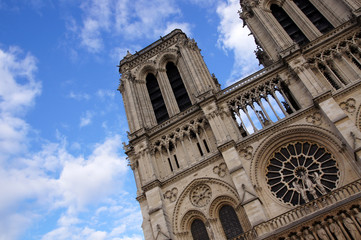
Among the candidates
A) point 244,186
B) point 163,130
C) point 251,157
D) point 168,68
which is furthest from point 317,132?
point 168,68

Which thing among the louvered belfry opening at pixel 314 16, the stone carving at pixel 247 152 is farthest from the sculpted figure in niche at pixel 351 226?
the louvered belfry opening at pixel 314 16

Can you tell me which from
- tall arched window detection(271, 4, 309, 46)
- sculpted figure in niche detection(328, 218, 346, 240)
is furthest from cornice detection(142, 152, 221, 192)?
tall arched window detection(271, 4, 309, 46)

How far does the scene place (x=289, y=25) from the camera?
2392 cm

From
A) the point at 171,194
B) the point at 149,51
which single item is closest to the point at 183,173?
the point at 171,194

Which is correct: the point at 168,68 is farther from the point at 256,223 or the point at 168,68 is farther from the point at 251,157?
the point at 256,223

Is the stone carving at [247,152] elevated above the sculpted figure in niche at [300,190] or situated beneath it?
elevated above

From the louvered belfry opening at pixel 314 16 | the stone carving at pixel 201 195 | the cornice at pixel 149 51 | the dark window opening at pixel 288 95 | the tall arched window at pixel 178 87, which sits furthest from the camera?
the cornice at pixel 149 51

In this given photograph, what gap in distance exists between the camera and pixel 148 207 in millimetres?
18844

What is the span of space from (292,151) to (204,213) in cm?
604

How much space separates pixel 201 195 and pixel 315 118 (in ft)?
25.4

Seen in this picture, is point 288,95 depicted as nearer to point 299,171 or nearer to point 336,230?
point 299,171

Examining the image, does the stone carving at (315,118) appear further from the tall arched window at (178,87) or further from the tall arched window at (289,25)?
the tall arched window at (178,87)

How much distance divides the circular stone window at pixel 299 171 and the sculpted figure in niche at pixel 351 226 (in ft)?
8.86

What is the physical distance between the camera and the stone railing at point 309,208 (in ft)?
44.1
